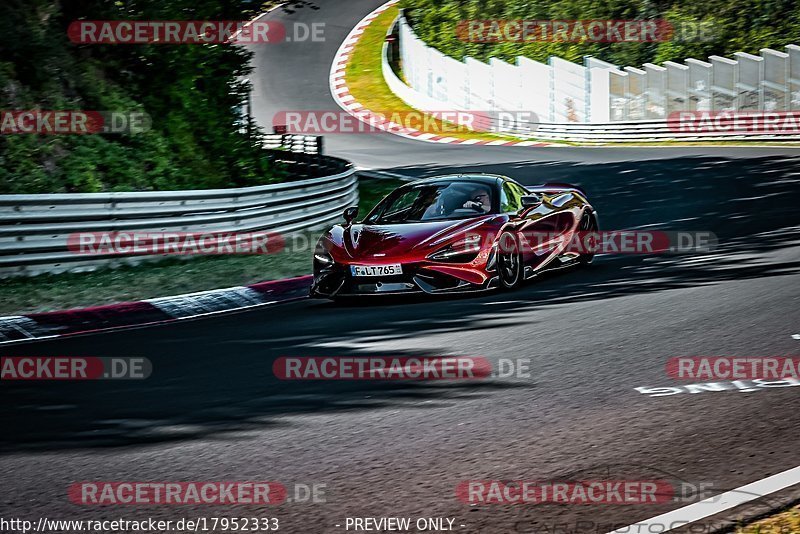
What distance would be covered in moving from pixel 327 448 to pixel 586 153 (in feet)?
79.1

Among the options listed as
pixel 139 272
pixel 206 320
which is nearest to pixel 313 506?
pixel 206 320

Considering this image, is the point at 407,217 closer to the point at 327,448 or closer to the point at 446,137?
the point at 327,448

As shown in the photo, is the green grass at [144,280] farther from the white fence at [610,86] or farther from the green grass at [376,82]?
the green grass at [376,82]

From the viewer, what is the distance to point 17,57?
16.0 meters

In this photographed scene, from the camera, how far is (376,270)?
1052 centimetres

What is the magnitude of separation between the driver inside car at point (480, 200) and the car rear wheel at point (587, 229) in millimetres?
1697

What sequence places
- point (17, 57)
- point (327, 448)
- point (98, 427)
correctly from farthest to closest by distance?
point (17, 57)
point (98, 427)
point (327, 448)

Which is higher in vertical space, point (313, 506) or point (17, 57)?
point (17, 57)

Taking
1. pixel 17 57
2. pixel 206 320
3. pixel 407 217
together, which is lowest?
pixel 206 320

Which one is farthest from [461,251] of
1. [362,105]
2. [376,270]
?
[362,105]

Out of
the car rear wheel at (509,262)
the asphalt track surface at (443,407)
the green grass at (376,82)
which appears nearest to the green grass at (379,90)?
the green grass at (376,82)

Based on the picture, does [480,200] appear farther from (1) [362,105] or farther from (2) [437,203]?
(1) [362,105]

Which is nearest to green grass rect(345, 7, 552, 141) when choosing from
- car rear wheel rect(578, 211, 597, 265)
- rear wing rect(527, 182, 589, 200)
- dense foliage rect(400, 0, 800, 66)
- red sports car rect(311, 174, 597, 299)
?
dense foliage rect(400, 0, 800, 66)

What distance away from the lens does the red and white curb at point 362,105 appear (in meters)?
36.3
